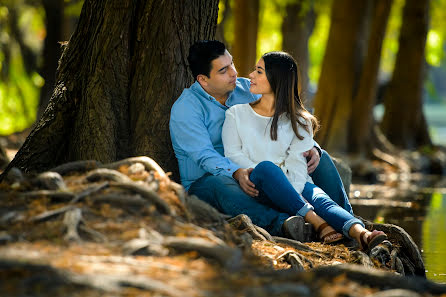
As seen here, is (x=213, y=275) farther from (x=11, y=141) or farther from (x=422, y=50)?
(x=422, y=50)

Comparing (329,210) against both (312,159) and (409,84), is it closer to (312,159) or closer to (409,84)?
(312,159)

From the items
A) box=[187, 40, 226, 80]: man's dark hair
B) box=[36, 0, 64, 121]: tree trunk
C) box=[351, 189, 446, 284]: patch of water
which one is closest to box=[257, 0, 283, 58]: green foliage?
box=[36, 0, 64, 121]: tree trunk

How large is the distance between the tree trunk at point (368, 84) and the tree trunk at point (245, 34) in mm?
2742

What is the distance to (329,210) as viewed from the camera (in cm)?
709

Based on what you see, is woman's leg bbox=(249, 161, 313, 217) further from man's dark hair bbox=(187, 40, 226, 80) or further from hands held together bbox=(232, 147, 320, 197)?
man's dark hair bbox=(187, 40, 226, 80)

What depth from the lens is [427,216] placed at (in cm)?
1241

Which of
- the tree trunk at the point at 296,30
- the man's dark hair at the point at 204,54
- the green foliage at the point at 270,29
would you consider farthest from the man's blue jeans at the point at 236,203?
the green foliage at the point at 270,29

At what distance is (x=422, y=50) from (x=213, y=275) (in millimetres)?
18342

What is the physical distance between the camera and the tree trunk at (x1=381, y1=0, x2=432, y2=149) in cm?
2158

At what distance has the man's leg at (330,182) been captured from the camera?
764cm

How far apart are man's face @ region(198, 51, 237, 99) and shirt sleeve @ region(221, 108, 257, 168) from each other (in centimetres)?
32

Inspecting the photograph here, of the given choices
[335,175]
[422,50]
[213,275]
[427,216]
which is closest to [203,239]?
[213,275]

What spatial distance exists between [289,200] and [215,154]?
2.63 feet

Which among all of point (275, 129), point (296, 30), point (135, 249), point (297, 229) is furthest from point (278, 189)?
point (296, 30)
